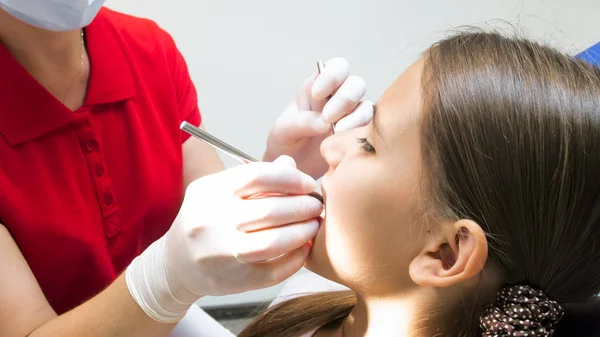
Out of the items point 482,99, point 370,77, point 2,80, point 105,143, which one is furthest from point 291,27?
point 482,99

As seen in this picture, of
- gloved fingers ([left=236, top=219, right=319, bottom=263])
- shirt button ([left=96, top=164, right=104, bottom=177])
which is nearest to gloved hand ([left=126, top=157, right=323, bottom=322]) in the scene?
gloved fingers ([left=236, top=219, right=319, bottom=263])

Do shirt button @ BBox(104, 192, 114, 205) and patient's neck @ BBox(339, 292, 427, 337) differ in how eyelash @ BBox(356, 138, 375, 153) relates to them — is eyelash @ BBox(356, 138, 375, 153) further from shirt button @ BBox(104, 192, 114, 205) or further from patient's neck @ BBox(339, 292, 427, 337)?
shirt button @ BBox(104, 192, 114, 205)

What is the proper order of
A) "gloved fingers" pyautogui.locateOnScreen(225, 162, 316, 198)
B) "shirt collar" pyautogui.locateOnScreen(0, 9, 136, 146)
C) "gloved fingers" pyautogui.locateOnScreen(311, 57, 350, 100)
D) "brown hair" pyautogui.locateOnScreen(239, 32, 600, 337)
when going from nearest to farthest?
"brown hair" pyautogui.locateOnScreen(239, 32, 600, 337) < "gloved fingers" pyautogui.locateOnScreen(225, 162, 316, 198) < "shirt collar" pyautogui.locateOnScreen(0, 9, 136, 146) < "gloved fingers" pyautogui.locateOnScreen(311, 57, 350, 100)

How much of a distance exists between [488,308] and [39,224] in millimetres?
737

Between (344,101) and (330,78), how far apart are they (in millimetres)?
57

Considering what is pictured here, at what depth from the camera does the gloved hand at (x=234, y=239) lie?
2.53 ft

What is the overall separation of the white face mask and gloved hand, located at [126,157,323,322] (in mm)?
379

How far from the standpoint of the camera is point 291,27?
64.1 inches

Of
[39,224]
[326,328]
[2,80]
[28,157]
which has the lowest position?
[326,328]

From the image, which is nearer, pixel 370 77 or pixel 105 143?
pixel 105 143

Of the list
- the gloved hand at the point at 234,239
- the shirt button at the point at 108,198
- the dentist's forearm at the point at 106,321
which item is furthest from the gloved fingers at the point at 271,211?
the shirt button at the point at 108,198

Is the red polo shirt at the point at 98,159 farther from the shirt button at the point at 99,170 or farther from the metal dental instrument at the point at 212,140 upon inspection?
the metal dental instrument at the point at 212,140

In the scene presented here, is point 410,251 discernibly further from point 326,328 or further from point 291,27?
point 291,27

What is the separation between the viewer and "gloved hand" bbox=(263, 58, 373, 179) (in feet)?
3.28
